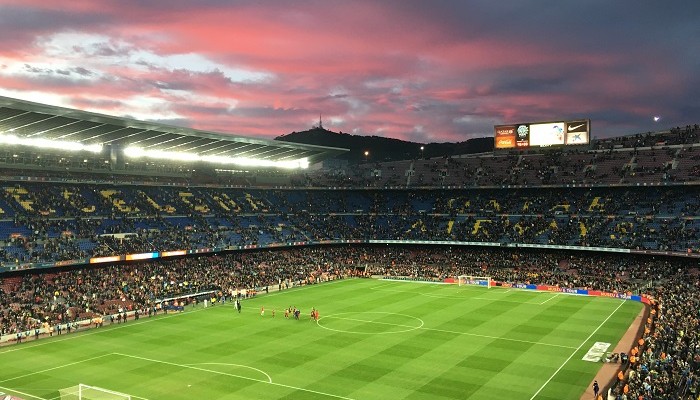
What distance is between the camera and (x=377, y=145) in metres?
165

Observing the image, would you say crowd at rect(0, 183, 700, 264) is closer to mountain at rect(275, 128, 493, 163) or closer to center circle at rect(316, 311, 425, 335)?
center circle at rect(316, 311, 425, 335)

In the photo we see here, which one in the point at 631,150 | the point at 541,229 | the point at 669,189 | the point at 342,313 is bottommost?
the point at 342,313

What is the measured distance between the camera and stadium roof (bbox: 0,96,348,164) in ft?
155

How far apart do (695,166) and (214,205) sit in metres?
62.6

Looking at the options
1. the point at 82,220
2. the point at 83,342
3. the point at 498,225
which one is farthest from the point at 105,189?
the point at 498,225

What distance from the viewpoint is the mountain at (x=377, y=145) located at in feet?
504

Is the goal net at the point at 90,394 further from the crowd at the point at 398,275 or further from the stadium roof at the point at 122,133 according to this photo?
the stadium roof at the point at 122,133

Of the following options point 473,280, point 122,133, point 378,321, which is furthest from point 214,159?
point 378,321

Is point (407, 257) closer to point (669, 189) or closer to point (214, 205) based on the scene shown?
point (214, 205)

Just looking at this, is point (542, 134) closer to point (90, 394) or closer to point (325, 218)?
point (325, 218)

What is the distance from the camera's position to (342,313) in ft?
160

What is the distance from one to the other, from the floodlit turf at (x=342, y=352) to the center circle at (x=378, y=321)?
82 mm

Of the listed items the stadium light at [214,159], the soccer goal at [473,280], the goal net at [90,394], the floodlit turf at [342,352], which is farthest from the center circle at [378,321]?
the stadium light at [214,159]

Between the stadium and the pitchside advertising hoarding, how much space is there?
421mm
